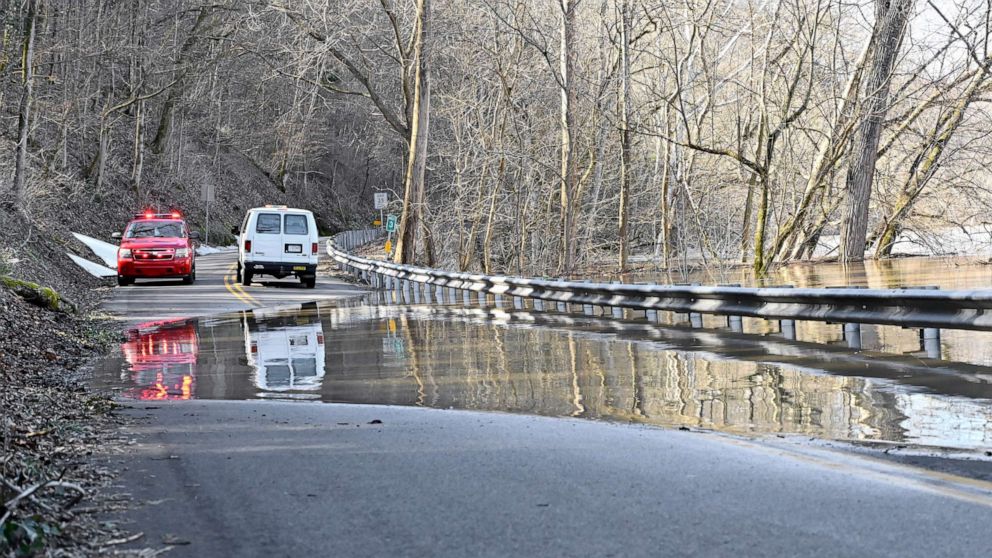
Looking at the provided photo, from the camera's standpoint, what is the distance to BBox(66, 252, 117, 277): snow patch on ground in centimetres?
3709

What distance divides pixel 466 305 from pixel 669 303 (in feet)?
24.8

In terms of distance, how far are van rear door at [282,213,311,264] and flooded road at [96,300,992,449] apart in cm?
1447

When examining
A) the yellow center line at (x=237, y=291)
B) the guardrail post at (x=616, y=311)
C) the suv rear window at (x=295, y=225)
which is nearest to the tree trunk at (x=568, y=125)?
the suv rear window at (x=295, y=225)

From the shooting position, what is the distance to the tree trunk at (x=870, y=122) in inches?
933

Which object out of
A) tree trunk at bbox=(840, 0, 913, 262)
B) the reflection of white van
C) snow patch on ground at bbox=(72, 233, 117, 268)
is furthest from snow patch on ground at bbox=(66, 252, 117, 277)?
tree trunk at bbox=(840, 0, 913, 262)

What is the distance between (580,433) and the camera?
324 inches

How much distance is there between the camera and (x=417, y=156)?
38.8m

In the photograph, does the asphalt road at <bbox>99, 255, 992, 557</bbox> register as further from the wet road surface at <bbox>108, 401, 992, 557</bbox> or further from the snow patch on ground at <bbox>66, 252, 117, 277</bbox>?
the snow patch on ground at <bbox>66, 252, 117, 277</bbox>

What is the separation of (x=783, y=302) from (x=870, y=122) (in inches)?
431

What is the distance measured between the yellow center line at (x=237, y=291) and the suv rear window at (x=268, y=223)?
5.77ft

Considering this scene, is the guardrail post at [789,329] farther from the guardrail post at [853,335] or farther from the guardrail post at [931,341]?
the guardrail post at [931,341]

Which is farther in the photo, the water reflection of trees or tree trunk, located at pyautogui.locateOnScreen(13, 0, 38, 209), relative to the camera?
tree trunk, located at pyautogui.locateOnScreen(13, 0, 38, 209)

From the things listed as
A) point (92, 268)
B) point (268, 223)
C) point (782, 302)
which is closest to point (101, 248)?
point (92, 268)

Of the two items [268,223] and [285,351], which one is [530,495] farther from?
[268,223]
